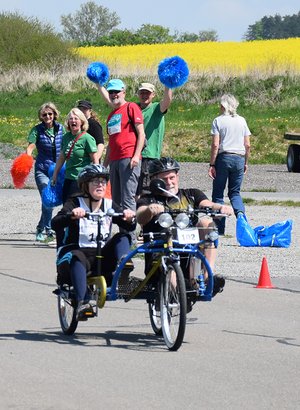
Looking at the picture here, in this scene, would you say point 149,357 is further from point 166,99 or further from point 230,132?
point 230,132

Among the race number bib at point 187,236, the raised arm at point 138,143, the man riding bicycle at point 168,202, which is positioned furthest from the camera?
the raised arm at point 138,143

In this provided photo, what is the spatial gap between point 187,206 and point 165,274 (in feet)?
2.76

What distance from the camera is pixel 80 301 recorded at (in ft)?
31.0

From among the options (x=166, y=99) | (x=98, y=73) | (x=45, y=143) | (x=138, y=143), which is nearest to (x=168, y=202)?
(x=138, y=143)

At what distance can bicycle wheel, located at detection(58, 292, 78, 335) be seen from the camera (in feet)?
31.8

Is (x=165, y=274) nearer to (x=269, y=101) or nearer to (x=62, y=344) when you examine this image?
(x=62, y=344)

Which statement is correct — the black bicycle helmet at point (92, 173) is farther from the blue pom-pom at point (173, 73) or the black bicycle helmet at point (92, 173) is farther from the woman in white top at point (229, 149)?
the woman in white top at point (229, 149)

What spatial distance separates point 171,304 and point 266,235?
22.9 feet

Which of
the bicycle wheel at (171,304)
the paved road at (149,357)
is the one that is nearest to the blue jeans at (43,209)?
the paved road at (149,357)

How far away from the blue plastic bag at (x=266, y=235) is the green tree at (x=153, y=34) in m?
103

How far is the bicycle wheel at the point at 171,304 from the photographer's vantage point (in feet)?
29.2

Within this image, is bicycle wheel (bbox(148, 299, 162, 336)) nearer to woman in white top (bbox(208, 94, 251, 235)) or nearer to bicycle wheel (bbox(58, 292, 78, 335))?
bicycle wheel (bbox(58, 292, 78, 335))

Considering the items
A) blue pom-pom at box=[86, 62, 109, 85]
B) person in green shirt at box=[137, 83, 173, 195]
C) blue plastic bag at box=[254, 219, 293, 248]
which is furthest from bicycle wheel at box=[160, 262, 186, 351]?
blue pom-pom at box=[86, 62, 109, 85]

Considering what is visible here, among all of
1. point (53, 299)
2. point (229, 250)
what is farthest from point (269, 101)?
point (53, 299)
